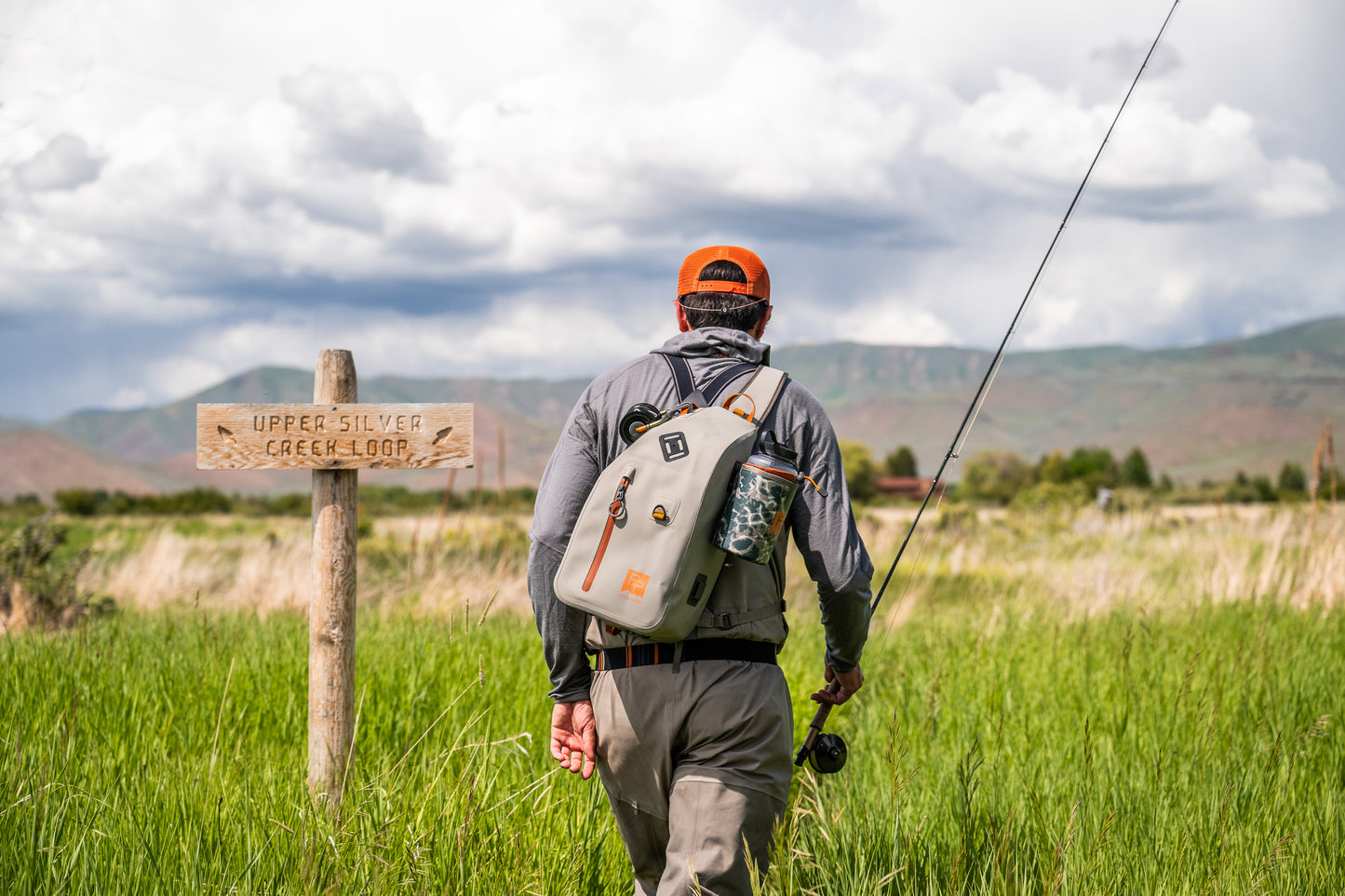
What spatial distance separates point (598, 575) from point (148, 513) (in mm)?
61035

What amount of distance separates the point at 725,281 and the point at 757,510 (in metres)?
0.69

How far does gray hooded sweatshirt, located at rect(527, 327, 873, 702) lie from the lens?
2602mm

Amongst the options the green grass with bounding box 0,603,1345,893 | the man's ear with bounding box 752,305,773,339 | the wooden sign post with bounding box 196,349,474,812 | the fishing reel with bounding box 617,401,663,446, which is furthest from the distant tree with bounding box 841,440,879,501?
the fishing reel with bounding box 617,401,663,446

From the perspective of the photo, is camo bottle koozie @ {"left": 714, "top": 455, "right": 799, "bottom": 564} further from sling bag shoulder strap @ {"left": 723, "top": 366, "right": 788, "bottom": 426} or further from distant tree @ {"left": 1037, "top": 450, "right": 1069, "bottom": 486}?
distant tree @ {"left": 1037, "top": 450, "right": 1069, "bottom": 486}

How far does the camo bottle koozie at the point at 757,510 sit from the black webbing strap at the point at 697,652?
11.3 inches

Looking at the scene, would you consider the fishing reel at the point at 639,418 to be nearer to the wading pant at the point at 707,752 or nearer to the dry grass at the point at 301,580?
the wading pant at the point at 707,752

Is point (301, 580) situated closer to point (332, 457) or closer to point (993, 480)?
point (332, 457)

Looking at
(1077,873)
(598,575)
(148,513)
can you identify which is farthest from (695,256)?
(148,513)

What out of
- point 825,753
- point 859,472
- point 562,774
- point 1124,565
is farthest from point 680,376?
point 859,472

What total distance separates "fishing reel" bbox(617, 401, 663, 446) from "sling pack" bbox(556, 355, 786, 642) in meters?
0.07

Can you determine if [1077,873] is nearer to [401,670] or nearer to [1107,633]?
[401,670]

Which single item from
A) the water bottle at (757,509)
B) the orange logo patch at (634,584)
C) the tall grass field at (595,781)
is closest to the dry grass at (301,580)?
the tall grass field at (595,781)

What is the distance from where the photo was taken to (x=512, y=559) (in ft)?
38.0

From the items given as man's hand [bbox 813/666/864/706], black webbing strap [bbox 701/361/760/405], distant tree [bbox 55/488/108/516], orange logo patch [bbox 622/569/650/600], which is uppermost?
black webbing strap [bbox 701/361/760/405]
